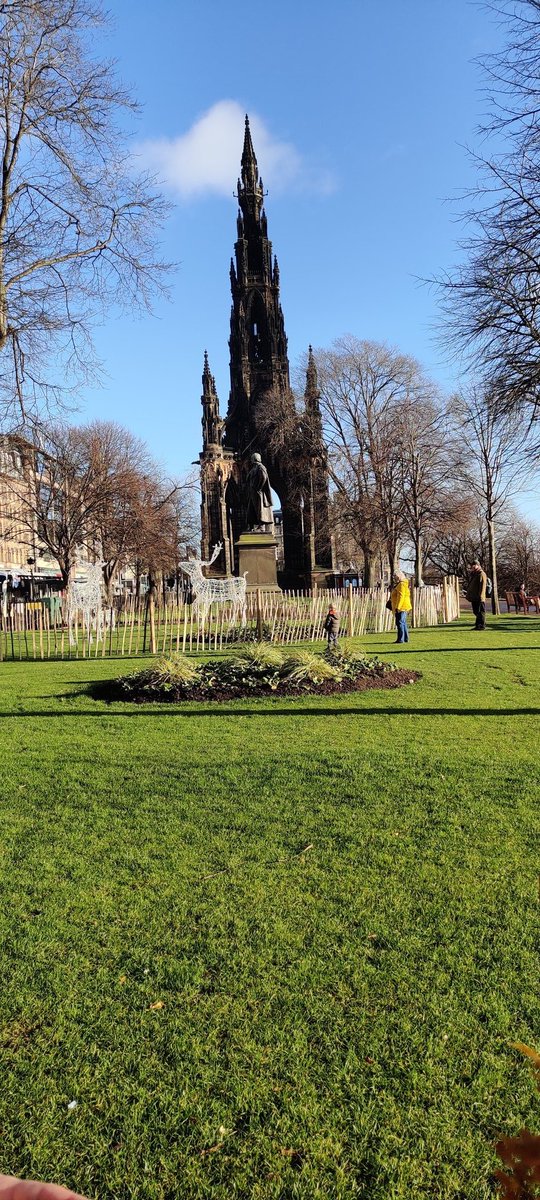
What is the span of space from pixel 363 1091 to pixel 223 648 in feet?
46.5

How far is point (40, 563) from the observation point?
282ft

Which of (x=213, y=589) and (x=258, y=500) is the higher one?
(x=258, y=500)

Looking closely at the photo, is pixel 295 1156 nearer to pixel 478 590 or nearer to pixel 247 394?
pixel 478 590

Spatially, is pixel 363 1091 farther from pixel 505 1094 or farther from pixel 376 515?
pixel 376 515

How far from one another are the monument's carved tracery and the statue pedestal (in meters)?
38.4

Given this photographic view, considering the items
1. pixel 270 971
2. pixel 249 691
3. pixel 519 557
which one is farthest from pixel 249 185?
pixel 270 971

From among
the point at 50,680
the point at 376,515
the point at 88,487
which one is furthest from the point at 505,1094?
the point at 376,515

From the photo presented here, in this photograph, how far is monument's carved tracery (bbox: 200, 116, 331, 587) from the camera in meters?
66.0

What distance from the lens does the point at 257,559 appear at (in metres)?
23.0

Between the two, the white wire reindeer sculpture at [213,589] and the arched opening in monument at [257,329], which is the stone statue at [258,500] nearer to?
the white wire reindeer sculpture at [213,589]

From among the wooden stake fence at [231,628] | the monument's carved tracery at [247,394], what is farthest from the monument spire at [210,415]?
the wooden stake fence at [231,628]

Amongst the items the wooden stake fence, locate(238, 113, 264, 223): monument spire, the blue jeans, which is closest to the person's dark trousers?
the wooden stake fence

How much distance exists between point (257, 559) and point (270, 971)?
66.0 ft

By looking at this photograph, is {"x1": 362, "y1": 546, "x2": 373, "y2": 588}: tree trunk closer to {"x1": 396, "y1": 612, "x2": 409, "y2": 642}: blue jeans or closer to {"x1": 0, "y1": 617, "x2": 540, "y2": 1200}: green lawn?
{"x1": 396, "y1": 612, "x2": 409, "y2": 642}: blue jeans
